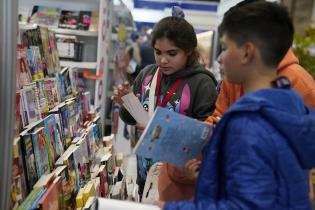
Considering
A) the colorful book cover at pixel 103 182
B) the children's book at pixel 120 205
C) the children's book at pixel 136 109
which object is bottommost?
the colorful book cover at pixel 103 182

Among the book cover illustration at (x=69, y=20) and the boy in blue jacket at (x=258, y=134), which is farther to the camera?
the book cover illustration at (x=69, y=20)

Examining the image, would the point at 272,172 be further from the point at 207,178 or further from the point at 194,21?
the point at 194,21

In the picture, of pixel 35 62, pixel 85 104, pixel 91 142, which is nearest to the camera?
pixel 35 62

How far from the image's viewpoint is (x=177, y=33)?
196cm

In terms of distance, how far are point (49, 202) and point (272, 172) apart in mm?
981

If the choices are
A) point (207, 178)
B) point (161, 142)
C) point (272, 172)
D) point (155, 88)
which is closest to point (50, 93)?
point (155, 88)

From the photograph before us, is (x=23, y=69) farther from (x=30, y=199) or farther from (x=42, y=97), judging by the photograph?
(x=30, y=199)

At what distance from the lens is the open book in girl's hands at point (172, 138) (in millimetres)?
1115

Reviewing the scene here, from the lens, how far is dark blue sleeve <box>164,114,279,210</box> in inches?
37.9

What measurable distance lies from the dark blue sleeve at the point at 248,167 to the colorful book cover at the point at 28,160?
2.98 ft

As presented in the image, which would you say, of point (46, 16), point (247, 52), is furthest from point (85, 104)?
point (247, 52)

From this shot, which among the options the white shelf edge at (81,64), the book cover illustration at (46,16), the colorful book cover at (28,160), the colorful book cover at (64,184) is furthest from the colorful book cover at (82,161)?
the book cover illustration at (46,16)

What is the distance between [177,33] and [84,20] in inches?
90.2

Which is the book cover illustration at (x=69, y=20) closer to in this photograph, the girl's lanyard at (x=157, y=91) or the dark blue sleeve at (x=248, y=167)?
the girl's lanyard at (x=157, y=91)
